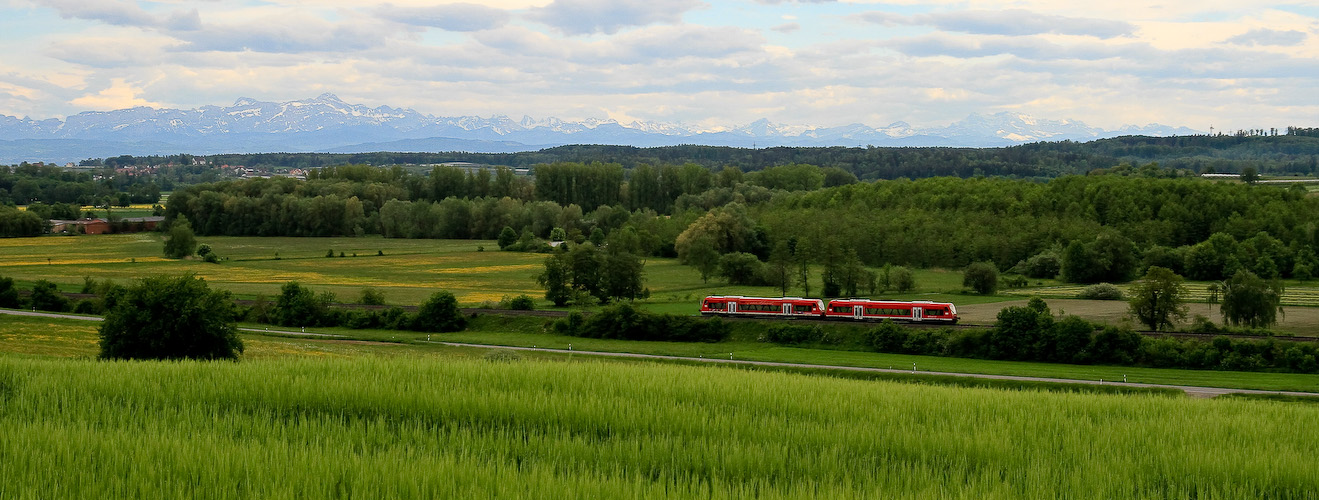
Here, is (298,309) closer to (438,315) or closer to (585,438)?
(438,315)

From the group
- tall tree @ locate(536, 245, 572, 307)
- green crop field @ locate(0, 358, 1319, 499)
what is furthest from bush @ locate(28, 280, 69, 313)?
green crop field @ locate(0, 358, 1319, 499)

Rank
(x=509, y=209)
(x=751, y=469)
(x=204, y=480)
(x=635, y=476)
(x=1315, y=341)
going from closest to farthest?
(x=204, y=480), (x=635, y=476), (x=751, y=469), (x=1315, y=341), (x=509, y=209)

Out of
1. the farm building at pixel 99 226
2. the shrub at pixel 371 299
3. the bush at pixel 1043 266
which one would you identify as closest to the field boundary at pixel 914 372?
the shrub at pixel 371 299

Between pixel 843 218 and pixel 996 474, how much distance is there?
430ft

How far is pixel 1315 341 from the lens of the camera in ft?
172

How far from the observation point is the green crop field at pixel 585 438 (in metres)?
Result: 8.90

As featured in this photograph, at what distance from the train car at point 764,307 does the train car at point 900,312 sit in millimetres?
1599

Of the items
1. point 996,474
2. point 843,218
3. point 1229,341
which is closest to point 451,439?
point 996,474

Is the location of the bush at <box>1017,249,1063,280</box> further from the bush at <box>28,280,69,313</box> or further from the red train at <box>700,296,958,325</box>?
the bush at <box>28,280,69,313</box>

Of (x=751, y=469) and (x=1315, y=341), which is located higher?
(x=751, y=469)

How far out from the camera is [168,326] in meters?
44.1

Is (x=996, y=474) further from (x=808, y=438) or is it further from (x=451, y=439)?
(x=451, y=439)

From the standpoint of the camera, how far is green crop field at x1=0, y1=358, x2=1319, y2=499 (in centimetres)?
890

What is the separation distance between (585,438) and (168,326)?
38597mm
